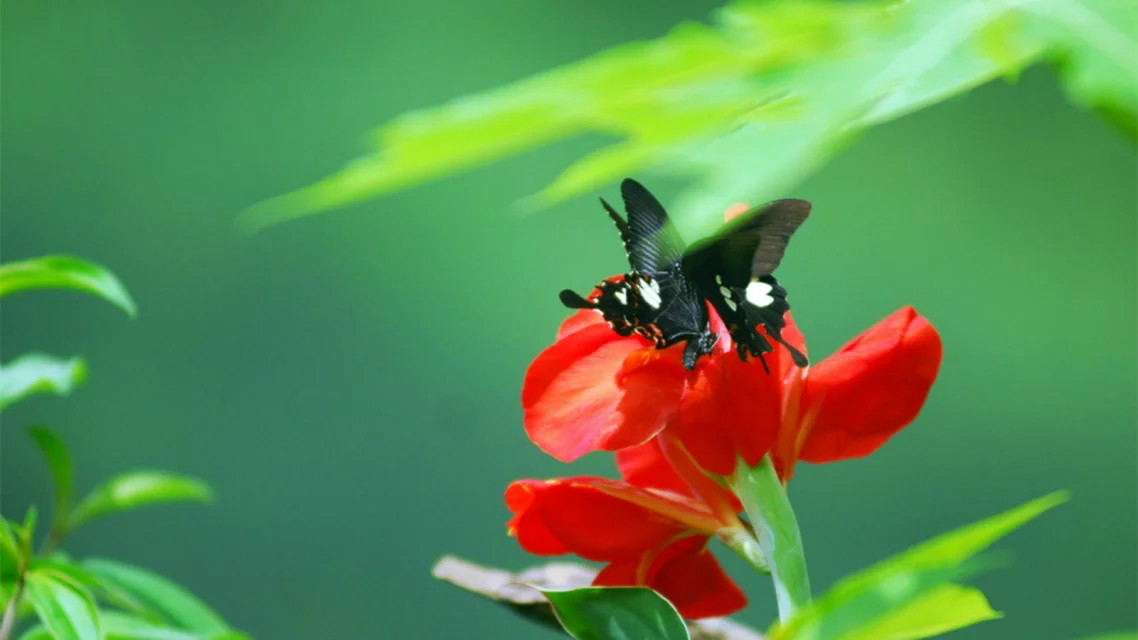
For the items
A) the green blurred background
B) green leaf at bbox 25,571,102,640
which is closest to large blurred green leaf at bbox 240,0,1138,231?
green leaf at bbox 25,571,102,640

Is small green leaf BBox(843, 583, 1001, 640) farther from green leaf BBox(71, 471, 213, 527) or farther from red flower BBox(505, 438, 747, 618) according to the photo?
green leaf BBox(71, 471, 213, 527)

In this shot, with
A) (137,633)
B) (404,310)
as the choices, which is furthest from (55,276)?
(404,310)

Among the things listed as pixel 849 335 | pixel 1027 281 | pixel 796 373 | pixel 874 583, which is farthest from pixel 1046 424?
pixel 874 583

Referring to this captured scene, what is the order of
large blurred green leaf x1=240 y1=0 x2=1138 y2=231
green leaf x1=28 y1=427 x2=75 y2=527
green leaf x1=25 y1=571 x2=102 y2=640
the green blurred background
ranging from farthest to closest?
the green blurred background → green leaf x1=28 y1=427 x2=75 y2=527 → green leaf x1=25 y1=571 x2=102 y2=640 → large blurred green leaf x1=240 y1=0 x2=1138 y2=231

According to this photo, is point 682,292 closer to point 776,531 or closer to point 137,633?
point 776,531

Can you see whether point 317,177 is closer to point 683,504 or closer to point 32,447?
point 32,447

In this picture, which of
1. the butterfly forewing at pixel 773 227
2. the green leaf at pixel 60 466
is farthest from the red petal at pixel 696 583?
the green leaf at pixel 60 466

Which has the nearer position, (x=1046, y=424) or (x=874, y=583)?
(x=874, y=583)
